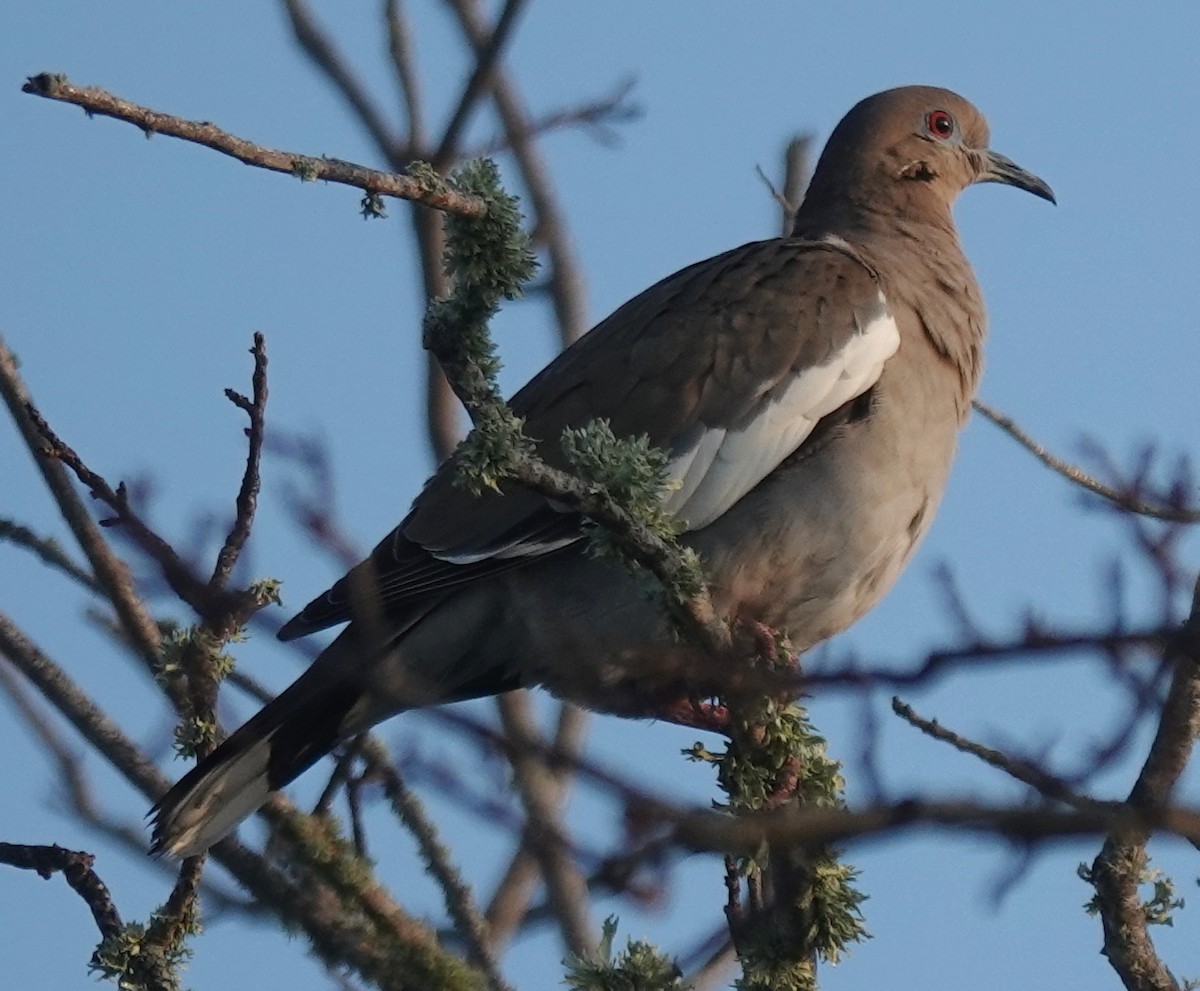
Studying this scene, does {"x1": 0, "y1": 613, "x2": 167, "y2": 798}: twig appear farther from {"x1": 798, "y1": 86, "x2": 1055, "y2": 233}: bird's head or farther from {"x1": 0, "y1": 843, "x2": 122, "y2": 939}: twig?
{"x1": 798, "y1": 86, "x2": 1055, "y2": 233}: bird's head

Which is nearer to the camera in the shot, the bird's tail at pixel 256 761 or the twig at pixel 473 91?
the bird's tail at pixel 256 761

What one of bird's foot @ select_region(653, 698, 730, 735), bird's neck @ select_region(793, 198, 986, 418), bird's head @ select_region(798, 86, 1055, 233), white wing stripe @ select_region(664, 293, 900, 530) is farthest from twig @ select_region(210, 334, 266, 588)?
bird's head @ select_region(798, 86, 1055, 233)

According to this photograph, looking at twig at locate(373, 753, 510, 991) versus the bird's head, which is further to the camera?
the bird's head

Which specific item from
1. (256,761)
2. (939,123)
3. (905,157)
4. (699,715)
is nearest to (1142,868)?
(699,715)

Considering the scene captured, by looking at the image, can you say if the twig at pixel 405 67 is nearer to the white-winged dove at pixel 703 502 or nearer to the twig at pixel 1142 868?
the white-winged dove at pixel 703 502

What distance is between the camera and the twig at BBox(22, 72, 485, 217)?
2.12 metres

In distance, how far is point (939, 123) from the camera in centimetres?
553

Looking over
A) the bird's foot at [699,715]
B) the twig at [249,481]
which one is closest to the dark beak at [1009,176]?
the bird's foot at [699,715]

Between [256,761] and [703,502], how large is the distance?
1.14 m

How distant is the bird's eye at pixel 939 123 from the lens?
18.1ft

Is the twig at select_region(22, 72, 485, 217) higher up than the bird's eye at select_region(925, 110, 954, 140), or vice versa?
the bird's eye at select_region(925, 110, 954, 140)

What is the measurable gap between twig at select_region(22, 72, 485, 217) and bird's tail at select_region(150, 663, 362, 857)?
4.58ft

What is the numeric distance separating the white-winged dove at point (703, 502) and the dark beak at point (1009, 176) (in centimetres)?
117

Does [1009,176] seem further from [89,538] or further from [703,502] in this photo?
[89,538]
